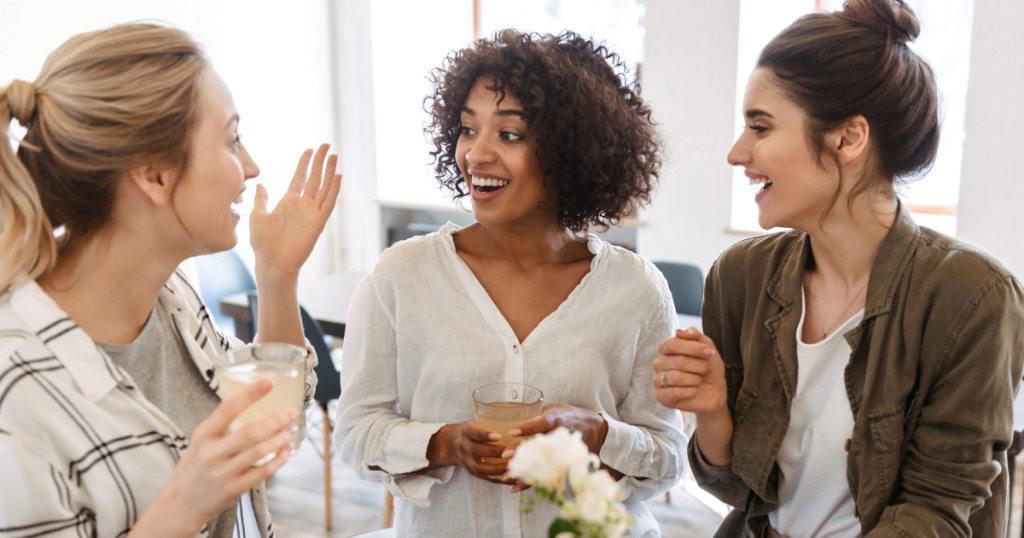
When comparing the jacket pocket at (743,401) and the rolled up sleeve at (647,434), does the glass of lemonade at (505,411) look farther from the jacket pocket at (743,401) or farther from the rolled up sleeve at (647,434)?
the jacket pocket at (743,401)

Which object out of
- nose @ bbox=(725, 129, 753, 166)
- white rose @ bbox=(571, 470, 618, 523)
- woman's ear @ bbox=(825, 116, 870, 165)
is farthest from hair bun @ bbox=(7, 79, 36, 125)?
woman's ear @ bbox=(825, 116, 870, 165)

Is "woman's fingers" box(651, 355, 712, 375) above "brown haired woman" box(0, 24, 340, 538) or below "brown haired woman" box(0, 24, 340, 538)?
below

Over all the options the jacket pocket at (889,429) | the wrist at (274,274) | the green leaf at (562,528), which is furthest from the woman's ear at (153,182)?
the jacket pocket at (889,429)

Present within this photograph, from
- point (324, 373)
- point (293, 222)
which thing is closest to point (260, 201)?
point (293, 222)

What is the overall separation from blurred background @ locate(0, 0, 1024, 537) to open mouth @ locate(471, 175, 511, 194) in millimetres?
685

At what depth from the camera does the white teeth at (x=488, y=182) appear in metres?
1.40

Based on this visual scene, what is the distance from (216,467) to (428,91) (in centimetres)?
406

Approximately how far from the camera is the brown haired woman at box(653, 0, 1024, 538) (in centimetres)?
114

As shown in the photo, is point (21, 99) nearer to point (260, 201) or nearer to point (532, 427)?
point (260, 201)

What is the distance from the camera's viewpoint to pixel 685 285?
134 inches

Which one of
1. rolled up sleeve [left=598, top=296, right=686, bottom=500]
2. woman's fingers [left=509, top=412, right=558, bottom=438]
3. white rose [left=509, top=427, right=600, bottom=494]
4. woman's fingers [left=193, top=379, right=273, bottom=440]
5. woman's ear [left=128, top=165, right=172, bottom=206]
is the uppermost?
woman's ear [left=128, top=165, right=172, bottom=206]

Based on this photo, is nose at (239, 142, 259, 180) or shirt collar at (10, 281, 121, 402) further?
nose at (239, 142, 259, 180)

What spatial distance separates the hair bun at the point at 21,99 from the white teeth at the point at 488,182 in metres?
0.72

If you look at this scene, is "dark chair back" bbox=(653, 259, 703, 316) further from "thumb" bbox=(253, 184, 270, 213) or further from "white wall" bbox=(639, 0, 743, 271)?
"thumb" bbox=(253, 184, 270, 213)
